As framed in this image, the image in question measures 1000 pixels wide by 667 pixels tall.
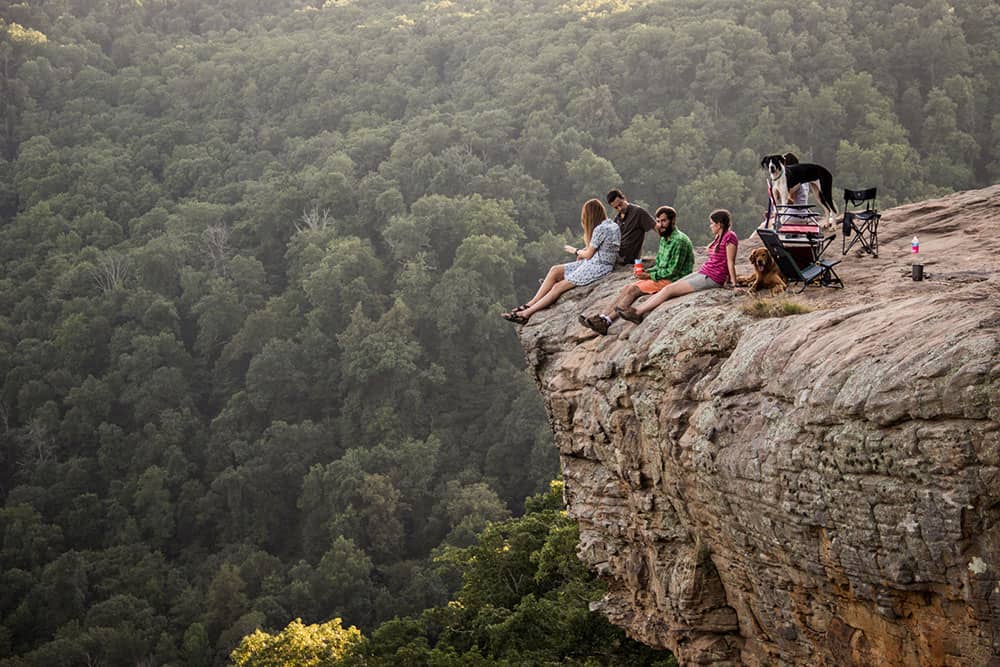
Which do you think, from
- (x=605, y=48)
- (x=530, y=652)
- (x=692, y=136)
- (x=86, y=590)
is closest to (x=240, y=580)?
(x=86, y=590)

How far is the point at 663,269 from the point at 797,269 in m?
1.65

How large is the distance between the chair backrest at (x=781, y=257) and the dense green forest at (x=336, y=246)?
31956mm

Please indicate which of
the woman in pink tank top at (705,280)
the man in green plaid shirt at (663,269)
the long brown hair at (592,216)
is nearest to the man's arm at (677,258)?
the man in green plaid shirt at (663,269)

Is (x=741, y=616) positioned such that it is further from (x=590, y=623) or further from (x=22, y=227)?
(x=22, y=227)

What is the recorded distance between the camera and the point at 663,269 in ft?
32.9

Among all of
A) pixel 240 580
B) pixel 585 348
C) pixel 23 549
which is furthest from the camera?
pixel 23 549

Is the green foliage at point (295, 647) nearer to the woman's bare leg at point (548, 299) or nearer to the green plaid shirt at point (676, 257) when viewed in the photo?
the woman's bare leg at point (548, 299)

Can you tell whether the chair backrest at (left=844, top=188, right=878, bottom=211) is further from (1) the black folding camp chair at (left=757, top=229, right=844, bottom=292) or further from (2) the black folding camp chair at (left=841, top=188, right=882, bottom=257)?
(1) the black folding camp chair at (left=757, top=229, right=844, bottom=292)

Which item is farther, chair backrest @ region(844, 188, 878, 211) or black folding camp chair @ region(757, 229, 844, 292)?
chair backrest @ region(844, 188, 878, 211)

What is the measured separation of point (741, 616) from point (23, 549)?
1718 inches

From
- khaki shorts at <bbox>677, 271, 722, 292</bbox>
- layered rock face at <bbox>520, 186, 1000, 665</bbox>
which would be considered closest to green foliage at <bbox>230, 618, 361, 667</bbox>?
layered rock face at <bbox>520, 186, 1000, 665</bbox>

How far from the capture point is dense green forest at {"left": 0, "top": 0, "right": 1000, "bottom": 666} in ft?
143

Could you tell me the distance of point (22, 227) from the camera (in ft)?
221

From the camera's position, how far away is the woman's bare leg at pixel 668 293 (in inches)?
364
